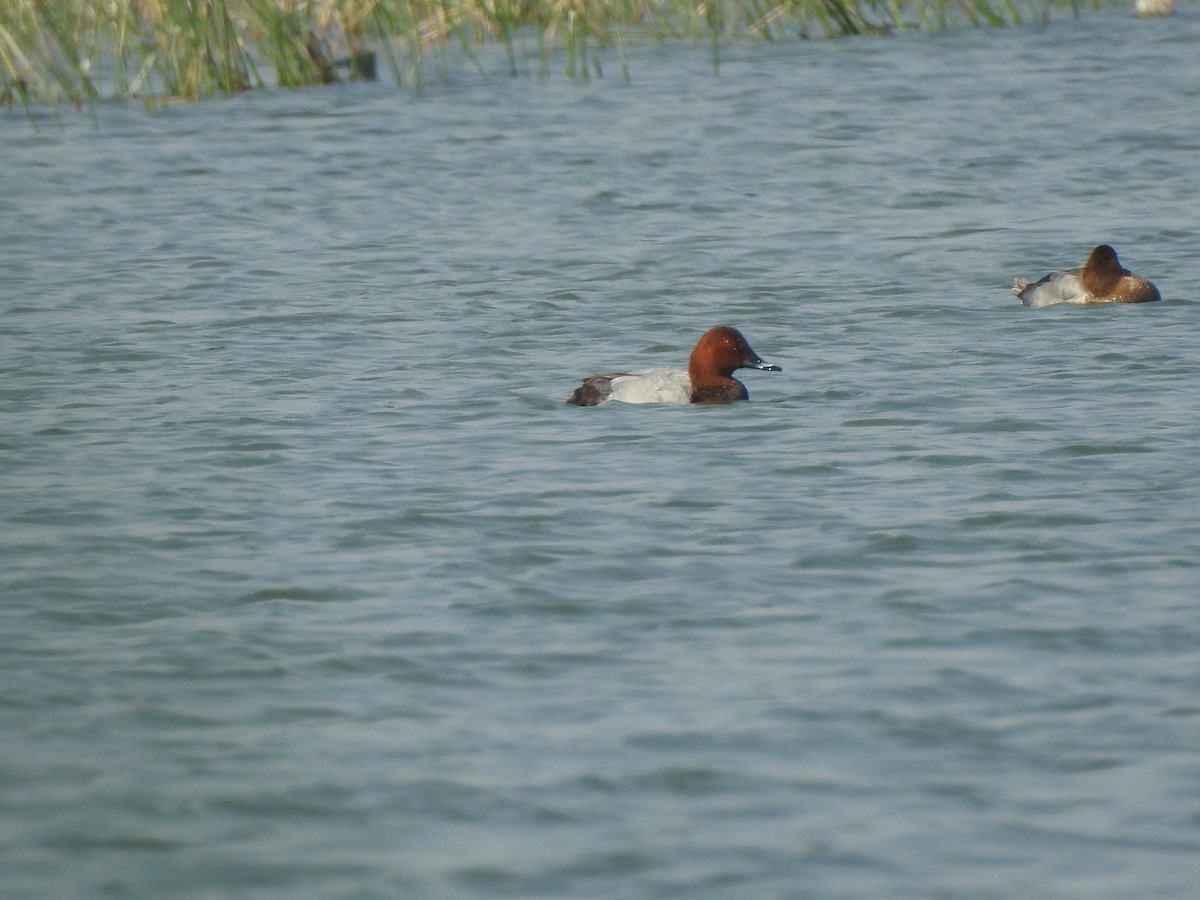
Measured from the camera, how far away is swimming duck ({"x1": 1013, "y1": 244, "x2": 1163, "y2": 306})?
13.5 meters

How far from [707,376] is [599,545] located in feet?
10.2

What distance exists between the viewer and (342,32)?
2386 cm

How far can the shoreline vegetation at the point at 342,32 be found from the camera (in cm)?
2083

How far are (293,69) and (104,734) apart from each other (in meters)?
19.0

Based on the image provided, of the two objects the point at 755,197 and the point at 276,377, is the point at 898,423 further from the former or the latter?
the point at 755,197

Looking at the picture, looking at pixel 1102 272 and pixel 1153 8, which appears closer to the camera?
pixel 1102 272

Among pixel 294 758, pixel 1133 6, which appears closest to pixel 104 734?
pixel 294 758

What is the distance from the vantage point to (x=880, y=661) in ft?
23.7

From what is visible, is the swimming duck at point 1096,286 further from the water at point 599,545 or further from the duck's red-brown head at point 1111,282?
the water at point 599,545

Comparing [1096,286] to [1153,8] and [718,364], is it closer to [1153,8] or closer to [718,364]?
[718,364]

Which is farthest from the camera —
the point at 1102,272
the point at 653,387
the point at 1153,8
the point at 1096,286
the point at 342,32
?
the point at 1153,8

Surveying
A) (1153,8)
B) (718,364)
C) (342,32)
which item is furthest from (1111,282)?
(1153,8)

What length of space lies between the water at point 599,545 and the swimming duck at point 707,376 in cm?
17

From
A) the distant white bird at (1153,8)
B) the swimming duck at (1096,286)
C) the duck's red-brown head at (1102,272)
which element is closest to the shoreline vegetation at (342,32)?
the distant white bird at (1153,8)
